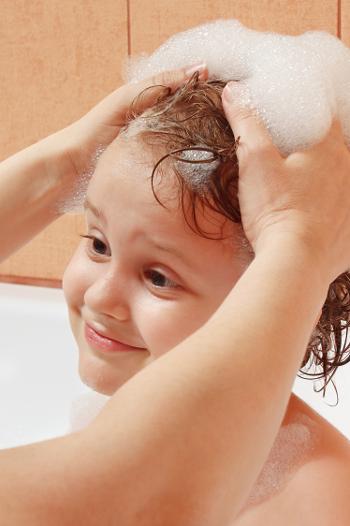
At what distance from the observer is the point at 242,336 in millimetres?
635

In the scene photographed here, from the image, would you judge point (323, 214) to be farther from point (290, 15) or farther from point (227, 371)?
point (290, 15)

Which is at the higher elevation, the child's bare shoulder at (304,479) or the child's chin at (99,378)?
the child's chin at (99,378)

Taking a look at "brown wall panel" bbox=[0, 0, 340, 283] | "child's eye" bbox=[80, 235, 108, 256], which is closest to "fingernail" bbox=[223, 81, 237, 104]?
"child's eye" bbox=[80, 235, 108, 256]

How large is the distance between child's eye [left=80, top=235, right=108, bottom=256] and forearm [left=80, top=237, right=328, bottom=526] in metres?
0.34

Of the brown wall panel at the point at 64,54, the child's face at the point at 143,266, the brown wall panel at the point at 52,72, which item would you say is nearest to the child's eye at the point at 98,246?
the child's face at the point at 143,266

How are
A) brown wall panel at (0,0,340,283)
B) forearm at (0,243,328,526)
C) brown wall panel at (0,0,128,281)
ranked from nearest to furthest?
forearm at (0,243,328,526)
brown wall panel at (0,0,340,283)
brown wall panel at (0,0,128,281)

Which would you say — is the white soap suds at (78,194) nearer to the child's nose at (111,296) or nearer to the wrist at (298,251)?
the child's nose at (111,296)

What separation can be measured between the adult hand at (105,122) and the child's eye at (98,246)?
0.12 m

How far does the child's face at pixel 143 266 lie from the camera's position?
36.6 inches

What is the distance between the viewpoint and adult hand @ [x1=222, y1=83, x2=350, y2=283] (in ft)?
2.40

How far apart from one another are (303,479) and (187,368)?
384 millimetres

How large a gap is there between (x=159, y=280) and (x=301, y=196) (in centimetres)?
25

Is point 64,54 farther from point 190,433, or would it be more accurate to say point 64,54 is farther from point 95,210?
point 190,433

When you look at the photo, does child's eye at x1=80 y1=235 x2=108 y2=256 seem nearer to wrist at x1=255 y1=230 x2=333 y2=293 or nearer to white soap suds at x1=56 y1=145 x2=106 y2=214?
white soap suds at x1=56 y1=145 x2=106 y2=214
